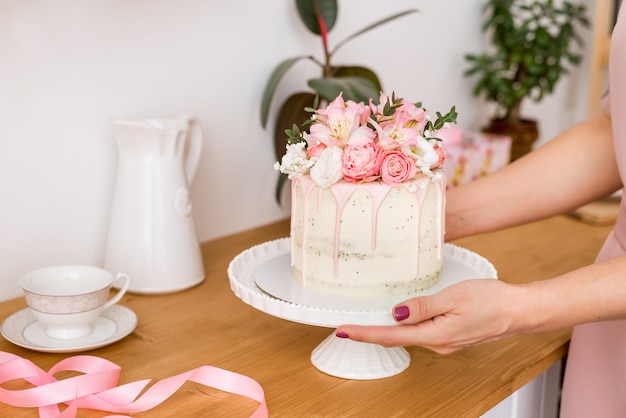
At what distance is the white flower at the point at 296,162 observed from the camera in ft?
3.25

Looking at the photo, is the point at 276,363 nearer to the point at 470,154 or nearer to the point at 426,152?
the point at 426,152

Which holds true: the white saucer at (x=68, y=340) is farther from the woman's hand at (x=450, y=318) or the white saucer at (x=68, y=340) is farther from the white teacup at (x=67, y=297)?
the woman's hand at (x=450, y=318)

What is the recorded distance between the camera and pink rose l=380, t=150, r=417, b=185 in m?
0.95

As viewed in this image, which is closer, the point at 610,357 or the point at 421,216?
the point at 421,216

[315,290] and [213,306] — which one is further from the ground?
[315,290]

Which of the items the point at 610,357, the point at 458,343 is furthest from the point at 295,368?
the point at 610,357

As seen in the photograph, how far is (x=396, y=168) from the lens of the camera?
0.95 metres

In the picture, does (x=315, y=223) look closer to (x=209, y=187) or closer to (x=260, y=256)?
(x=260, y=256)

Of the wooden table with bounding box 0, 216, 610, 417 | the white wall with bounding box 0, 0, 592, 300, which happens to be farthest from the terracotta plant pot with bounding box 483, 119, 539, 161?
the wooden table with bounding box 0, 216, 610, 417

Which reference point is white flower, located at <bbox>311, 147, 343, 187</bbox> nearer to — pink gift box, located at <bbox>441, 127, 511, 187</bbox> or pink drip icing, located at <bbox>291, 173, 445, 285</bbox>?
pink drip icing, located at <bbox>291, 173, 445, 285</bbox>

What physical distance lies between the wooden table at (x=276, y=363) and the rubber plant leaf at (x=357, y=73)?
19.0 inches

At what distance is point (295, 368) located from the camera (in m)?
1.04

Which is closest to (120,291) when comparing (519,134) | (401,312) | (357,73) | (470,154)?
(401,312)

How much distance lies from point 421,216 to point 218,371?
0.31m
